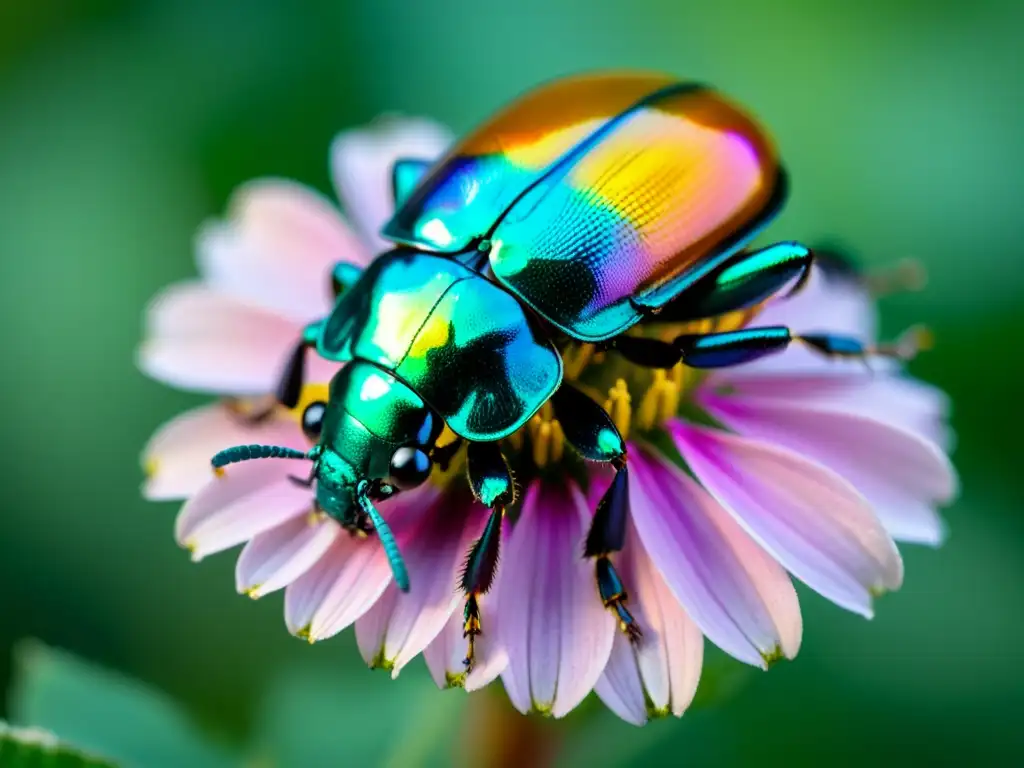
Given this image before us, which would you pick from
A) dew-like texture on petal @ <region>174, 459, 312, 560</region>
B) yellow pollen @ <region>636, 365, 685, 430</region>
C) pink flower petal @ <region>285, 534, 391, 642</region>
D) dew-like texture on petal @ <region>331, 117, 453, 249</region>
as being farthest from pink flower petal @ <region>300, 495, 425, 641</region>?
dew-like texture on petal @ <region>331, 117, 453, 249</region>

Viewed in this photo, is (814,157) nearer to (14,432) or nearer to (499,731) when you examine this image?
(499,731)

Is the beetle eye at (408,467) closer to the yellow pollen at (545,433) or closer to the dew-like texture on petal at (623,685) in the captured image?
the yellow pollen at (545,433)

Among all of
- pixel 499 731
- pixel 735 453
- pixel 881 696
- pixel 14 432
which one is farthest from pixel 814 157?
pixel 14 432

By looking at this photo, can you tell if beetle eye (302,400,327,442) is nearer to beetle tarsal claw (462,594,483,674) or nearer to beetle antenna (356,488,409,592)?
beetle antenna (356,488,409,592)

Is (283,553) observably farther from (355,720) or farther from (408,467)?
(355,720)

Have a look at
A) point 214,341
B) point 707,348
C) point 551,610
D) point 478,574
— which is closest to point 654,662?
point 551,610
